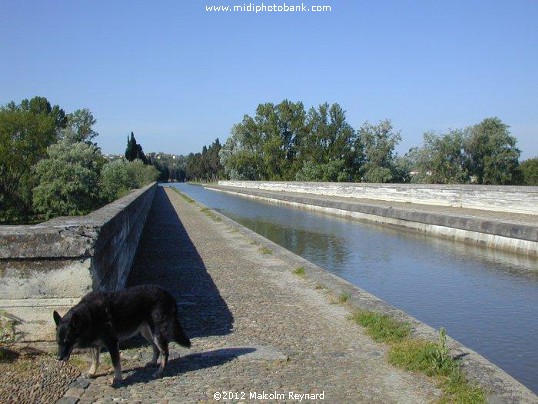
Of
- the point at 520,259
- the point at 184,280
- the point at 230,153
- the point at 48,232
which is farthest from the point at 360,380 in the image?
the point at 230,153

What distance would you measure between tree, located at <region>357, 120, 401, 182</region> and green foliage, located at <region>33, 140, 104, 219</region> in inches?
1249

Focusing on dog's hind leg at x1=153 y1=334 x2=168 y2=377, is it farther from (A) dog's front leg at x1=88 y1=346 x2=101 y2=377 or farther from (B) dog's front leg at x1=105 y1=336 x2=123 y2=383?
(A) dog's front leg at x1=88 y1=346 x2=101 y2=377

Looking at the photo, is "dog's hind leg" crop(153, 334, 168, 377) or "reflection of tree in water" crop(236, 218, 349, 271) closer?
"dog's hind leg" crop(153, 334, 168, 377)

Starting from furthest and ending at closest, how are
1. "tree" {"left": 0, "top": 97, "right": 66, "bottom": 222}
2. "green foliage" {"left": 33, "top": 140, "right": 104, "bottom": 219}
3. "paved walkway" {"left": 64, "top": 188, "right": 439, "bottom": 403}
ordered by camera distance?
"tree" {"left": 0, "top": 97, "right": 66, "bottom": 222} → "green foliage" {"left": 33, "top": 140, "right": 104, "bottom": 219} → "paved walkway" {"left": 64, "top": 188, "right": 439, "bottom": 403}

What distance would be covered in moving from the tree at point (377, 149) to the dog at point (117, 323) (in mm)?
54485

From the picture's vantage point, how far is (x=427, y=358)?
16.0 feet

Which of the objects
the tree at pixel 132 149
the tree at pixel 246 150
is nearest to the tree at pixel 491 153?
the tree at pixel 246 150

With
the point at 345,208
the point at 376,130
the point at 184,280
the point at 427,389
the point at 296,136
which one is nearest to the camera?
the point at 427,389

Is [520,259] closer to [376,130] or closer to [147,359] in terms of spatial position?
[147,359]

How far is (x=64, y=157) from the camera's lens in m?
35.8

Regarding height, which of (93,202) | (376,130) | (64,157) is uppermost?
(376,130)

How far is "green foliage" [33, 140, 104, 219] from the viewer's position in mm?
34438

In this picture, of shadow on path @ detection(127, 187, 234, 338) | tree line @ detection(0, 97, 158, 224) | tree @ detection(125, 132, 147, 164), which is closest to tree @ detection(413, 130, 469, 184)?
tree line @ detection(0, 97, 158, 224)

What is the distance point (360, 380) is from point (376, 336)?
4.19 ft
